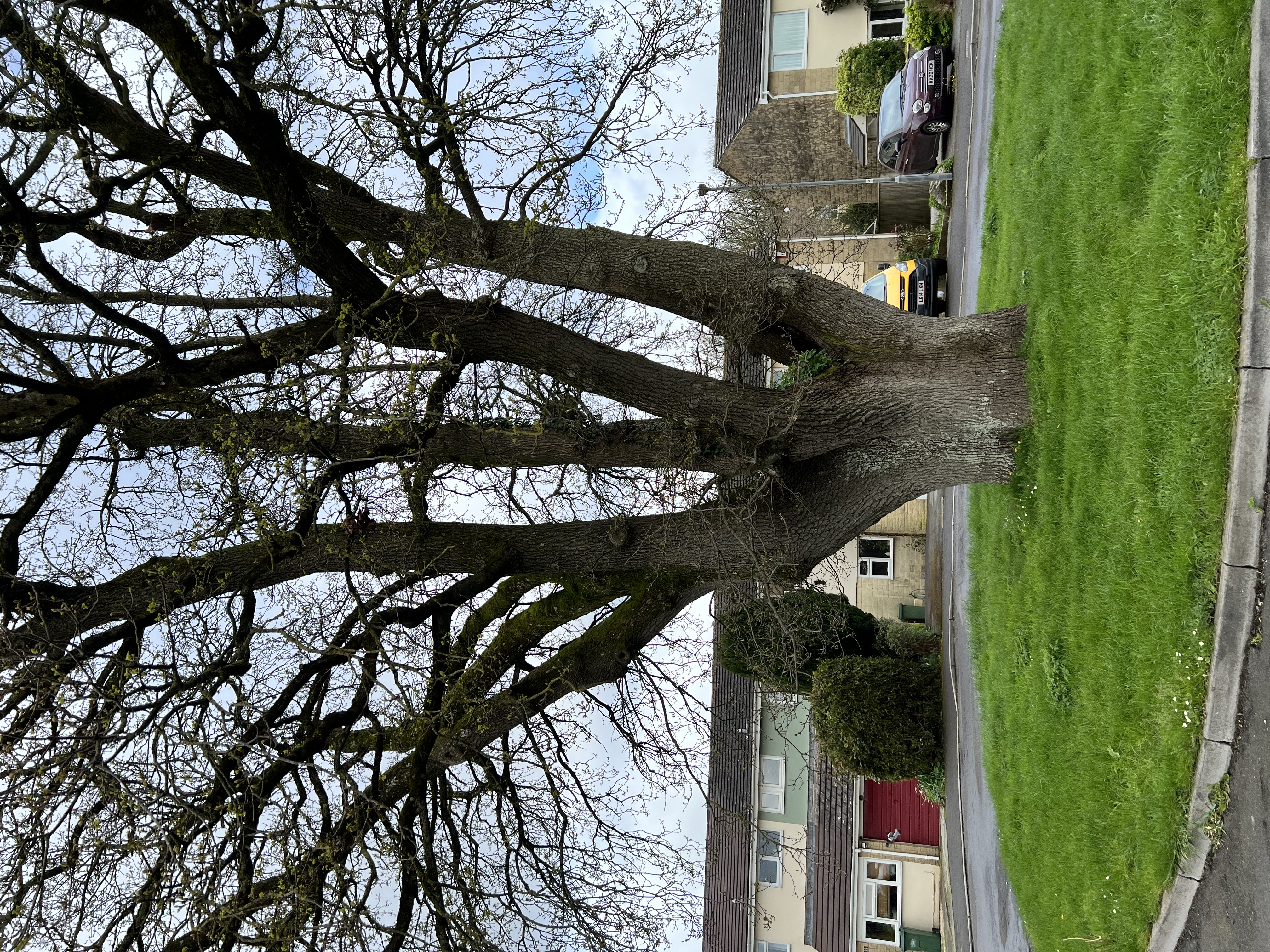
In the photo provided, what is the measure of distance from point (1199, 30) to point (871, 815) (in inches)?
710

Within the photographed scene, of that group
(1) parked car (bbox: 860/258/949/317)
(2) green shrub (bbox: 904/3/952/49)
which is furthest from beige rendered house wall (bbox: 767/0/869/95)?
(1) parked car (bbox: 860/258/949/317)

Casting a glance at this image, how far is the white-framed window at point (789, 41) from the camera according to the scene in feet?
78.9

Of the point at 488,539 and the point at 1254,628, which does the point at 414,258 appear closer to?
the point at 488,539

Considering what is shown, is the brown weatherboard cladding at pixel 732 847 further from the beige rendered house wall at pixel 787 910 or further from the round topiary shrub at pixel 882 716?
the round topiary shrub at pixel 882 716

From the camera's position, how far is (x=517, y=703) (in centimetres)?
848

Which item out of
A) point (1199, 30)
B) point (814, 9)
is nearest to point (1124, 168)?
point (1199, 30)

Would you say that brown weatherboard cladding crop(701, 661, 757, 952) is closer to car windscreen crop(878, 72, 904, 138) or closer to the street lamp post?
the street lamp post

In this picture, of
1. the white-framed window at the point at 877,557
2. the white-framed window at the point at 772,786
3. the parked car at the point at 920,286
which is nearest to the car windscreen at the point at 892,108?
the parked car at the point at 920,286

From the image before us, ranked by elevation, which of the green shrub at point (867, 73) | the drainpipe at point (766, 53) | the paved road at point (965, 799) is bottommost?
the paved road at point (965, 799)

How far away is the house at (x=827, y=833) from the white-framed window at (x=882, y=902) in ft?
0.07

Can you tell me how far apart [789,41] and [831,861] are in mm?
22093

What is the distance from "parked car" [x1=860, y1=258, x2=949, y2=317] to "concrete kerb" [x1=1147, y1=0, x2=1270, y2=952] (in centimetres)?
1228

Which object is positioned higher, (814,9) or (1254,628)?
(814,9)

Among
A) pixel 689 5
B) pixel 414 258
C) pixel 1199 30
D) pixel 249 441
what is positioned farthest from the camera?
pixel 689 5
